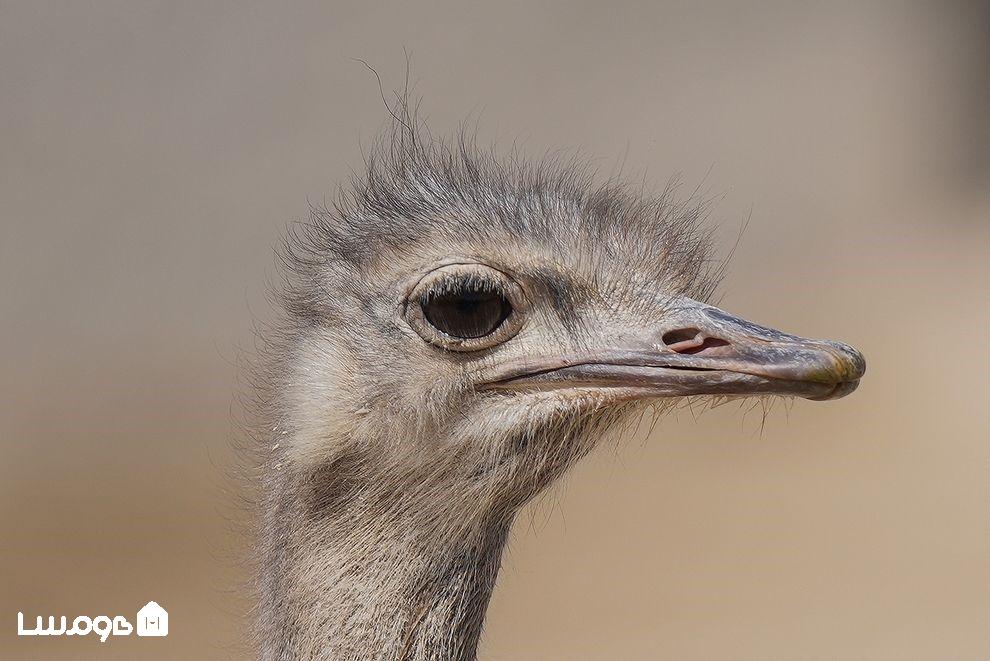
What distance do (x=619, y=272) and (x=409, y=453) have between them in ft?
1.24

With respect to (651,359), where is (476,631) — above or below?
below

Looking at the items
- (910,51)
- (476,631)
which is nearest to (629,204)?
(476,631)

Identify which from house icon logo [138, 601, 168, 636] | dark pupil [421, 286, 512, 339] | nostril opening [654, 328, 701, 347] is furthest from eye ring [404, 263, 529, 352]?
house icon logo [138, 601, 168, 636]

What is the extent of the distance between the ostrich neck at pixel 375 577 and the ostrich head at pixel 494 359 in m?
0.01

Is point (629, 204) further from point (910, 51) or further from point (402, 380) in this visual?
point (910, 51)

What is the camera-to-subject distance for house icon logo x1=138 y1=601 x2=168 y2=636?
11.9 feet

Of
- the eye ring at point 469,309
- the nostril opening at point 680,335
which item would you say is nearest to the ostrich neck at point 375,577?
the eye ring at point 469,309

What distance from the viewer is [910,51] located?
4.56 m

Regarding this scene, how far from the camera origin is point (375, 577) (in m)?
1.40

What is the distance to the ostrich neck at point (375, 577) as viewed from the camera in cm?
139

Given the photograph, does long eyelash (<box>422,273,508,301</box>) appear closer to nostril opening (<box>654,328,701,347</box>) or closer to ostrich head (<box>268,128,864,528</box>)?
ostrich head (<box>268,128,864,528</box>)

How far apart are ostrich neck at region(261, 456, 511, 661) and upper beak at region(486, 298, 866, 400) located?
208 millimetres

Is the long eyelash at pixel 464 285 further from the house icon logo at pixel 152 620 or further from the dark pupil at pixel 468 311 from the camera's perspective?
the house icon logo at pixel 152 620

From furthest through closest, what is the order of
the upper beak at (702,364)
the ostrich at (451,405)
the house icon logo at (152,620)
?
the house icon logo at (152,620) → the ostrich at (451,405) → the upper beak at (702,364)
